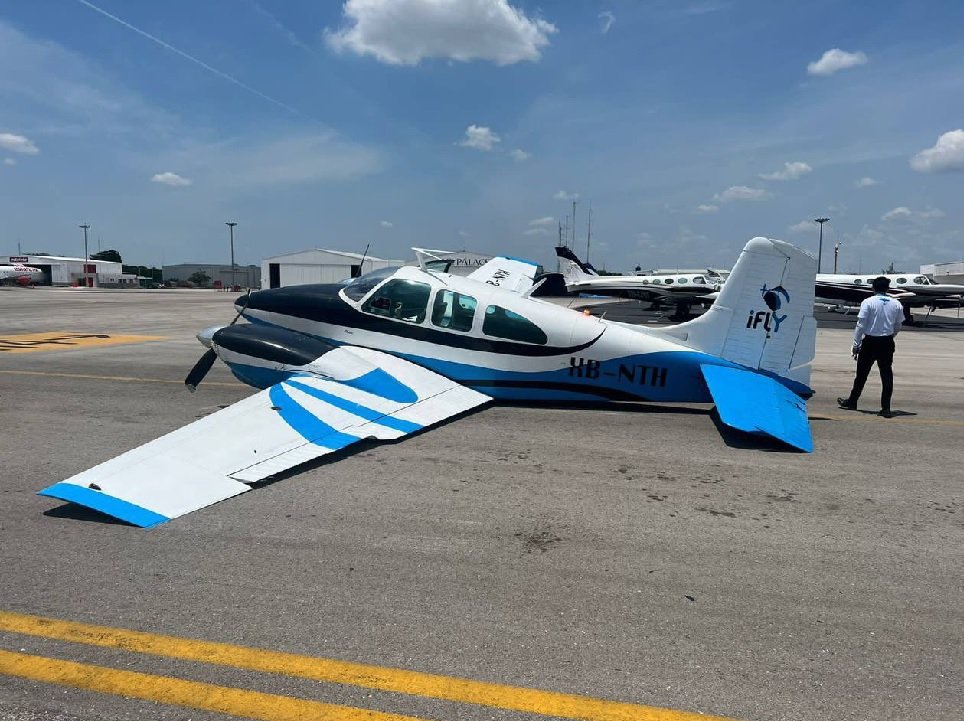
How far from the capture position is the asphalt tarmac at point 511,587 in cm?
279

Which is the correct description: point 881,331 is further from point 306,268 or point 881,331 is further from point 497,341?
point 306,268

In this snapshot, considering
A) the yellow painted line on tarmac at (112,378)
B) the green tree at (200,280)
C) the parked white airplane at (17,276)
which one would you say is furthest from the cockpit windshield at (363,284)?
the green tree at (200,280)

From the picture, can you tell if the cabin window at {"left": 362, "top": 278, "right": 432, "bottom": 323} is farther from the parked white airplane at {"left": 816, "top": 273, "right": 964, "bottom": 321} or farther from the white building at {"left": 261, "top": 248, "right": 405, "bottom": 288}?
the white building at {"left": 261, "top": 248, "right": 405, "bottom": 288}

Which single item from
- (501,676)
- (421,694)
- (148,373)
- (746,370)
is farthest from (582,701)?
(148,373)

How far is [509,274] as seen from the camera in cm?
1466

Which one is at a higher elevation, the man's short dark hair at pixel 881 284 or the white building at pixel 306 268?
the white building at pixel 306 268

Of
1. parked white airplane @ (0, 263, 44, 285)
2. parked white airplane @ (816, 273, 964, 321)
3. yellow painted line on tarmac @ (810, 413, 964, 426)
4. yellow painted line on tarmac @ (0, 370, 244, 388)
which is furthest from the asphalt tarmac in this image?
parked white airplane @ (0, 263, 44, 285)

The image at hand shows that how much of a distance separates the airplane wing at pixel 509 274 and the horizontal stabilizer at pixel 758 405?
6.48m

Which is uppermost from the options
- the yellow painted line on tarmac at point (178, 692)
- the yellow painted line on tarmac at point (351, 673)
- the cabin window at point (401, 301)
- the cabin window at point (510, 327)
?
the cabin window at point (401, 301)

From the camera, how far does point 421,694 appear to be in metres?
2.78

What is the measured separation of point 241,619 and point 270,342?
5.40 m

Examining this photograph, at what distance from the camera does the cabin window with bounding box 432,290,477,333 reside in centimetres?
878

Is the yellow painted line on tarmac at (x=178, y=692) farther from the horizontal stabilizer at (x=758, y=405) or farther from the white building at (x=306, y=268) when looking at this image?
the white building at (x=306, y=268)

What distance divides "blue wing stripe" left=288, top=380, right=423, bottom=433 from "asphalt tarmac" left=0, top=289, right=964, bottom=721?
9.6 inches
